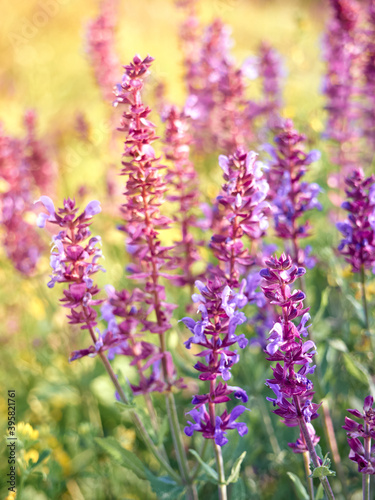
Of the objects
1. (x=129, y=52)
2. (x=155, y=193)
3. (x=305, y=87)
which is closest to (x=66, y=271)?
(x=155, y=193)

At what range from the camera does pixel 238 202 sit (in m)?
1.77

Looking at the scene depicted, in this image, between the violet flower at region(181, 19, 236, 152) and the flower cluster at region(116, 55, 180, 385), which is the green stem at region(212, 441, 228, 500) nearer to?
the flower cluster at region(116, 55, 180, 385)

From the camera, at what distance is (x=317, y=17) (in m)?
12.1

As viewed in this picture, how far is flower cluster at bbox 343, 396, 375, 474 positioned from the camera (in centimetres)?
140

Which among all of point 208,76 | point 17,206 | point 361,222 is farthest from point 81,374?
point 208,76

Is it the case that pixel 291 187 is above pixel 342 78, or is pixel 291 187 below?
below

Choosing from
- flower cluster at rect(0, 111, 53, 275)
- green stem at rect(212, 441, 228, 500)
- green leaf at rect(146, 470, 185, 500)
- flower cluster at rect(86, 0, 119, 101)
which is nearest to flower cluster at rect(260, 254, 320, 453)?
green stem at rect(212, 441, 228, 500)

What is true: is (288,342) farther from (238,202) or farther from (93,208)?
(93,208)

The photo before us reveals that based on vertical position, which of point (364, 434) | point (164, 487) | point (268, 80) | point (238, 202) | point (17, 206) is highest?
point (268, 80)

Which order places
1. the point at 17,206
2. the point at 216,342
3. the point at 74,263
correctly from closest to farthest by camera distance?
the point at 216,342
the point at 74,263
the point at 17,206

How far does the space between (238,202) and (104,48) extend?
10.7 ft

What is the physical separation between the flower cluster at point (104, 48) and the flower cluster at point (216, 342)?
3340mm

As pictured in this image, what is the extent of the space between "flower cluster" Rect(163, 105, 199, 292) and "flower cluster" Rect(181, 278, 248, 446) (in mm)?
601

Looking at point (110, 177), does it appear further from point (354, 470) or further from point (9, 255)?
point (354, 470)
